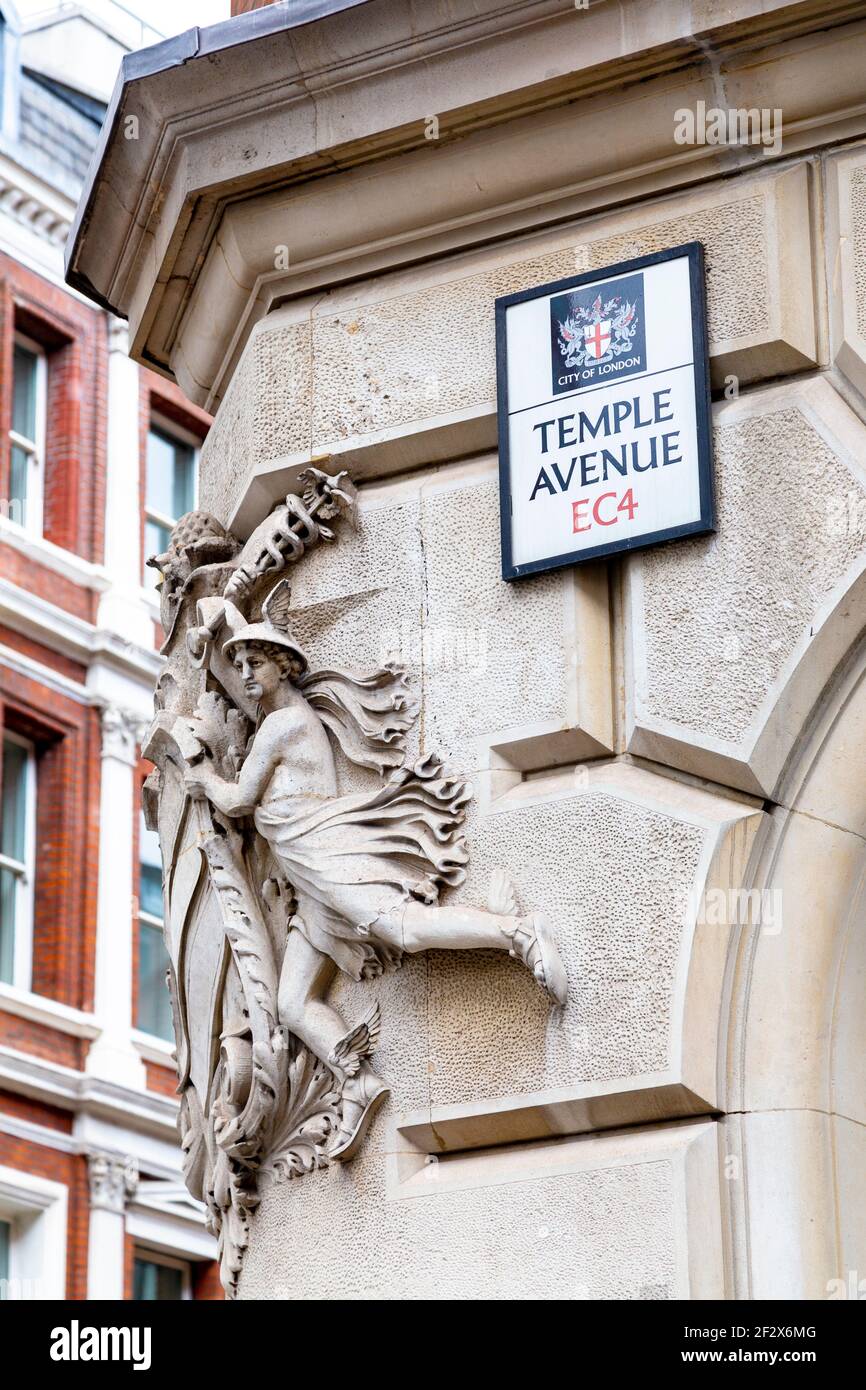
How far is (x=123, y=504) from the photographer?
24453 millimetres

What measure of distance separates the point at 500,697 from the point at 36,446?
1822 centimetres

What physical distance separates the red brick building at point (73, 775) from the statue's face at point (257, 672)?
14.9 meters

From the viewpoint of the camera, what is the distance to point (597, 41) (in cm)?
645

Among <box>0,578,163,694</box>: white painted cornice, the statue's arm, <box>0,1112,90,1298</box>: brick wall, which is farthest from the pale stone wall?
<box>0,578,163,694</box>: white painted cornice

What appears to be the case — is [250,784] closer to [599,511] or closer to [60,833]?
[599,511]

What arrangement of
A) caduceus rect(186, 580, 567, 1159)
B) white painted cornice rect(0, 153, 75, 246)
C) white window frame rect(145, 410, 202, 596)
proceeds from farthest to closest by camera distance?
white window frame rect(145, 410, 202, 596)
white painted cornice rect(0, 153, 75, 246)
caduceus rect(186, 580, 567, 1159)

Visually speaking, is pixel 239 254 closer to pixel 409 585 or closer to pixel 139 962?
pixel 409 585

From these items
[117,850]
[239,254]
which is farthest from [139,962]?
[239,254]

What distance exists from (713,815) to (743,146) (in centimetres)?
170

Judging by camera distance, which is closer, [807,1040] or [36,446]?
[807,1040]

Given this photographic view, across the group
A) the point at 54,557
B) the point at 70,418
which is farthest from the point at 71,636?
the point at 70,418

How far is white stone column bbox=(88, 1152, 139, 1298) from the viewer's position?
21.7 metres

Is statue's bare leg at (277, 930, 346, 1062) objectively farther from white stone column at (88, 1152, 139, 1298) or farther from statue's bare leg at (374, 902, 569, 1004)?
white stone column at (88, 1152, 139, 1298)

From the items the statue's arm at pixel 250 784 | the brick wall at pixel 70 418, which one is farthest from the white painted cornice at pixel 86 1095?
the statue's arm at pixel 250 784
